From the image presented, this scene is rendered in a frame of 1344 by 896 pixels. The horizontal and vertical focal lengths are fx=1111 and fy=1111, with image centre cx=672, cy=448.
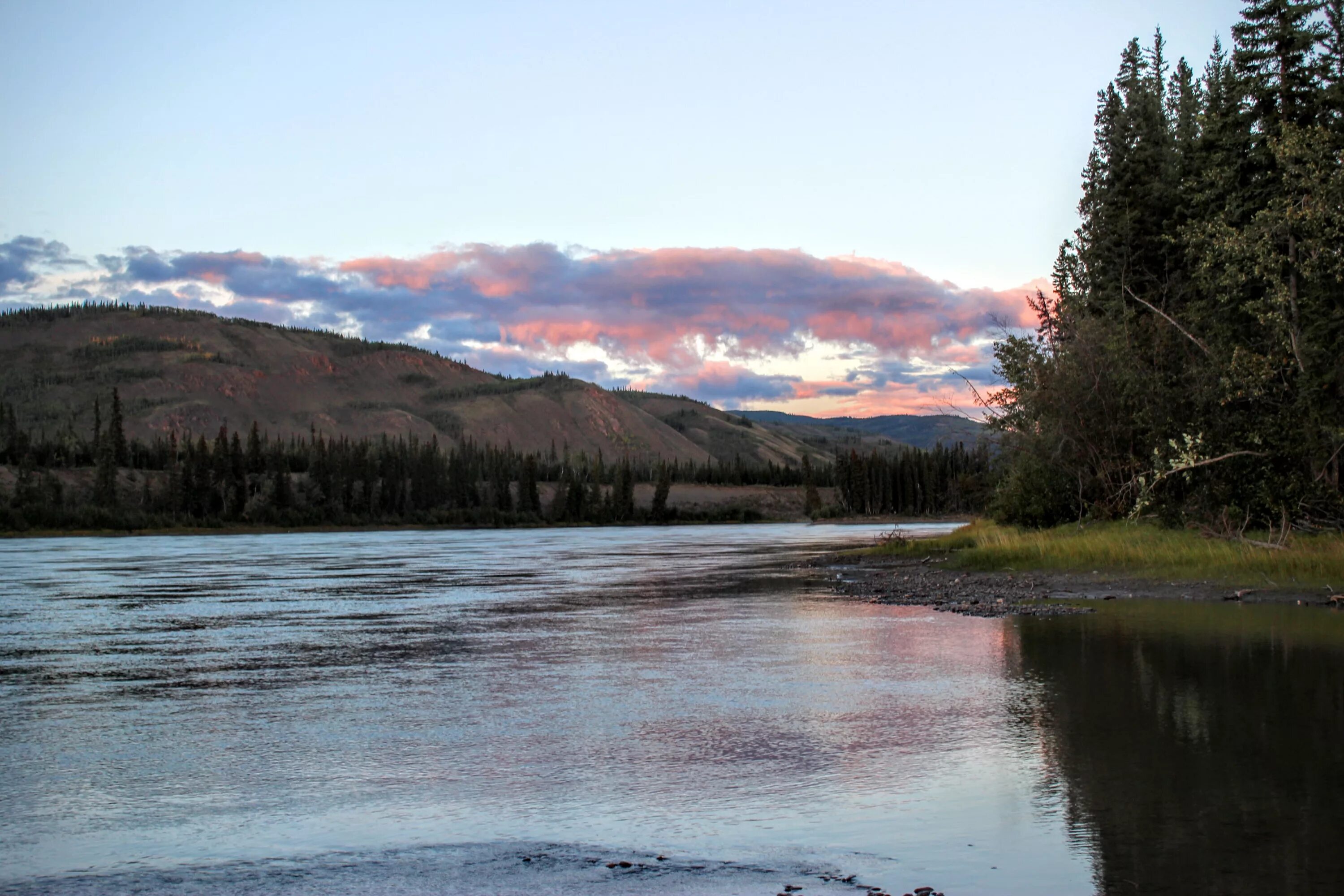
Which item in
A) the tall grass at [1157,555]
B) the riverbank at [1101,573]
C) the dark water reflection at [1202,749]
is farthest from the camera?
the tall grass at [1157,555]

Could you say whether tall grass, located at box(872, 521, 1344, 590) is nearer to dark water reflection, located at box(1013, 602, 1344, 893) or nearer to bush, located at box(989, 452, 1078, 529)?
bush, located at box(989, 452, 1078, 529)

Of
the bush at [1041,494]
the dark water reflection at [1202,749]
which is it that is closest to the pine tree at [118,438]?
the bush at [1041,494]

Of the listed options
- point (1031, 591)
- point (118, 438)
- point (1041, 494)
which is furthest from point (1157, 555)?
point (118, 438)

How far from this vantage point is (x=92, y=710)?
1634 centimetres

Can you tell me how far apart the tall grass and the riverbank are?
1.5 inches

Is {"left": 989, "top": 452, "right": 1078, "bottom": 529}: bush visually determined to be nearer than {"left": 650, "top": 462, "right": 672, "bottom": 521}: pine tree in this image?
Yes

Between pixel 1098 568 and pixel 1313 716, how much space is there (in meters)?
22.3

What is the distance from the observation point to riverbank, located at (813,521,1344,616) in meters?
28.5

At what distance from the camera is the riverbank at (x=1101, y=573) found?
28.5 meters

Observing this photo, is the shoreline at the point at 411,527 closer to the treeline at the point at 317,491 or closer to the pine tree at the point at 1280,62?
the treeline at the point at 317,491

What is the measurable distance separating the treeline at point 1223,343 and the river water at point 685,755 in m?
9.75

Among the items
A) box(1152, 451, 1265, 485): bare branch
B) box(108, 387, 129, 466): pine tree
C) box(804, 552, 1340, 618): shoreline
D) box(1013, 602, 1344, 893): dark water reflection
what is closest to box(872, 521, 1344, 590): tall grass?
box(804, 552, 1340, 618): shoreline

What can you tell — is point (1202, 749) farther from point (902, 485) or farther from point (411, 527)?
point (902, 485)

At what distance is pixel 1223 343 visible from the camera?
121 feet
